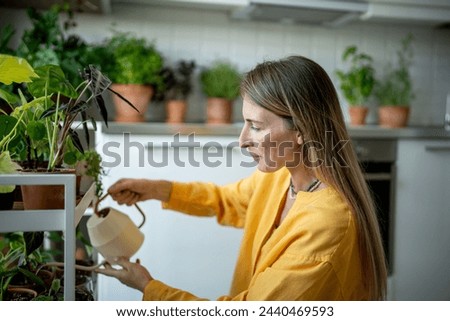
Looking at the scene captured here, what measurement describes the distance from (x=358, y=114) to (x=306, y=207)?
5.82 ft

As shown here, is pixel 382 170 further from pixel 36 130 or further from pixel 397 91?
pixel 36 130

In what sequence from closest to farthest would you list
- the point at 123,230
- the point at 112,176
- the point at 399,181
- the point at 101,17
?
the point at 123,230 < the point at 112,176 < the point at 399,181 < the point at 101,17

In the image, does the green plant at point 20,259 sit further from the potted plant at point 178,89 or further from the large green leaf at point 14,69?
the potted plant at point 178,89

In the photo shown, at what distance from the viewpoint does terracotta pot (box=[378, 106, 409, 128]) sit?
8.62 ft

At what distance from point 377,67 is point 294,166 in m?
1.94

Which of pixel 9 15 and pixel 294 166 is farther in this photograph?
pixel 9 15

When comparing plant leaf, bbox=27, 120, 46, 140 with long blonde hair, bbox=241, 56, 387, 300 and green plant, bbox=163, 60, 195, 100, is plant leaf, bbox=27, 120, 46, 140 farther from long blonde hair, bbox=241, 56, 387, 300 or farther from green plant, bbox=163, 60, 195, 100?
green plant, bbox=163, 60, 195, 100

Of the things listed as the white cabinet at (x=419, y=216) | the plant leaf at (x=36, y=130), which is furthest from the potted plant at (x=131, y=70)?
the plant leaf at (x=36, y=130)

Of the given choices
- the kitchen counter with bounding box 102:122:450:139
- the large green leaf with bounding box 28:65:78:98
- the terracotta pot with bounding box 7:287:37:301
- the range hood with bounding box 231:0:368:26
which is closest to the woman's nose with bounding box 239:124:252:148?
the large green leaf with bounding box 28:65:78:98

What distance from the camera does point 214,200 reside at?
1333mm
